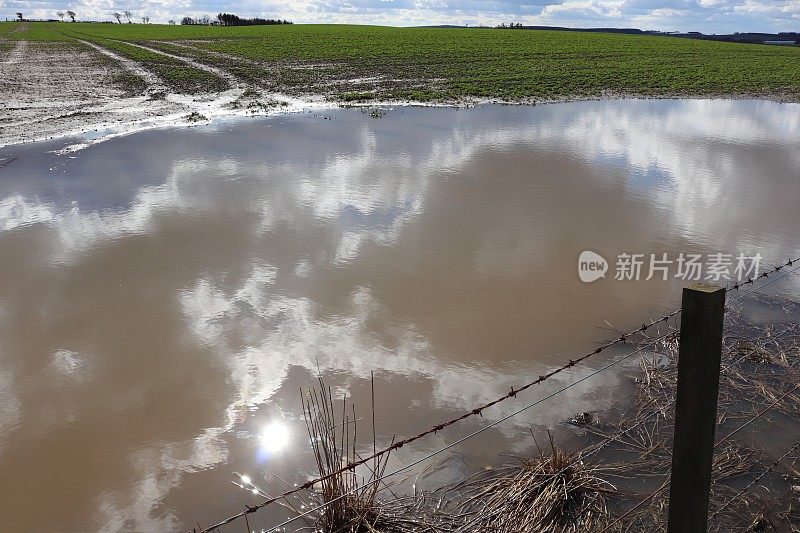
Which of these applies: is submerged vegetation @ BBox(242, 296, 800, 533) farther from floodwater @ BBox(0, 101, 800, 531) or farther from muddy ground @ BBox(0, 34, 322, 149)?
muddy ground @ BBox(0, 34, 322, 149)

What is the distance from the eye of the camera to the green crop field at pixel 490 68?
25344 mm

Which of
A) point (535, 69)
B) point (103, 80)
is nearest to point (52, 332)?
point (103, 80)

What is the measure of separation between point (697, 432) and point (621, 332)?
4.02 meters

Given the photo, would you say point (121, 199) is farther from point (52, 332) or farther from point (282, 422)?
point (282, 422)

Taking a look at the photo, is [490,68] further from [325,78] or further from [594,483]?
[594,483]

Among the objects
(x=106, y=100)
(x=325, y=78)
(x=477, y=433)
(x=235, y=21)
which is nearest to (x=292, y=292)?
(x=477, y=433)

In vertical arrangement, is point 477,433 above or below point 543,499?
above

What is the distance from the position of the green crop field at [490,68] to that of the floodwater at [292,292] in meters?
12.1

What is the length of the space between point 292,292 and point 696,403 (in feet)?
17.9

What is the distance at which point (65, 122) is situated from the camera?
18.2 meters

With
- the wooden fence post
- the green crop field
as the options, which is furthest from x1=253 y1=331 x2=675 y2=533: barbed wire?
the green crop field

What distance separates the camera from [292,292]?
23.6 feet

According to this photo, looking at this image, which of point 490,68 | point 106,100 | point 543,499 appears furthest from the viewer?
point 490,68

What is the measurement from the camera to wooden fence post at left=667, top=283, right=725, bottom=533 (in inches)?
85.3
